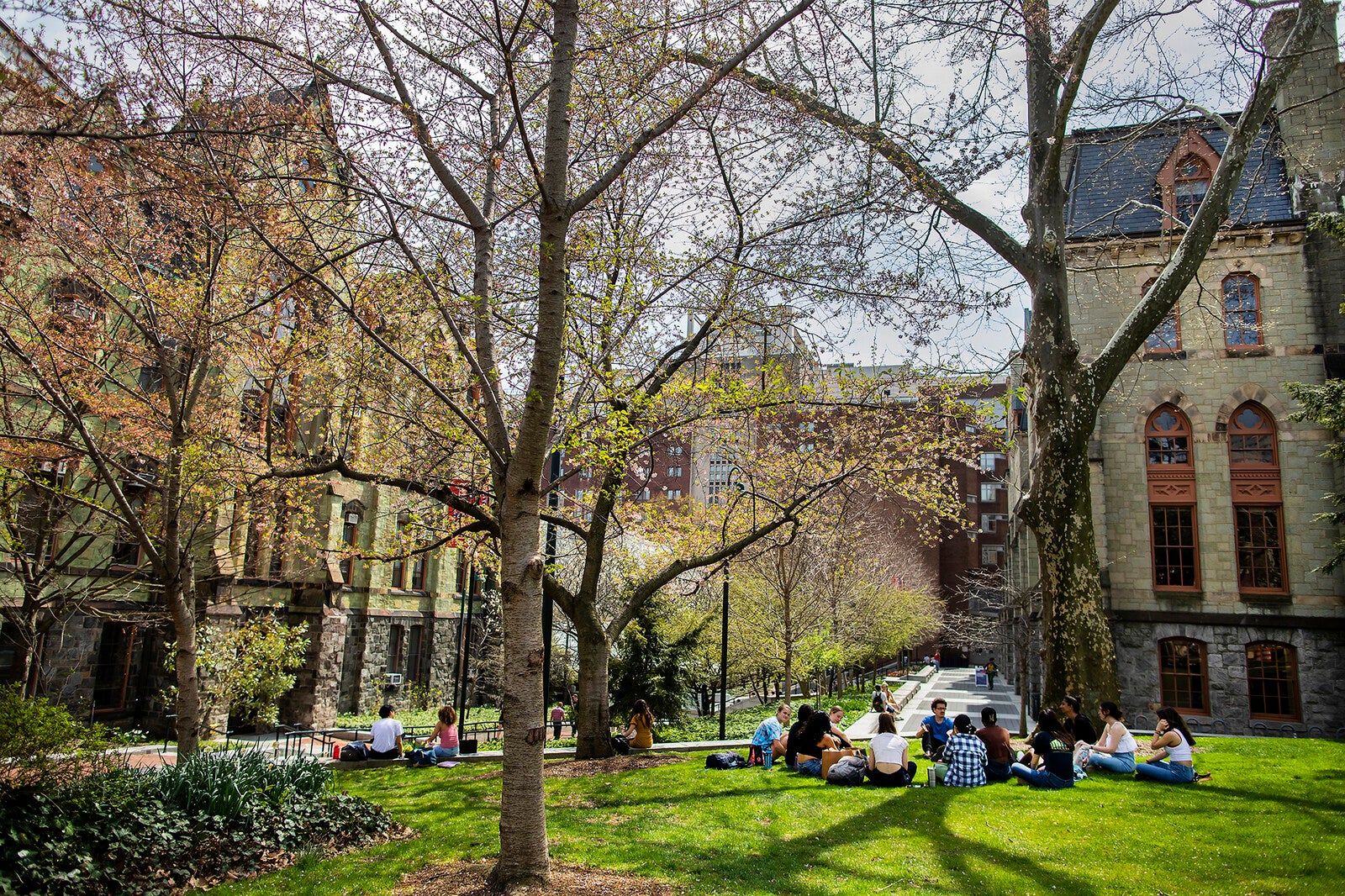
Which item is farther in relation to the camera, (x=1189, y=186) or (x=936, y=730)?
(x=1189, y=186)

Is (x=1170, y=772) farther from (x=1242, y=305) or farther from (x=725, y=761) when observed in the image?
(x=1242, y=305)

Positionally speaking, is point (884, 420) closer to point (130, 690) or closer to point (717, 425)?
point (717, 425)

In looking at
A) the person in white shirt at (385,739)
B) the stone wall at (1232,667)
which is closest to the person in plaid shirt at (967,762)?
the person in white shirt at (385,739)

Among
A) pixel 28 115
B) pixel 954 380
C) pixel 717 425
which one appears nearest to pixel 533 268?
pixel 717 425

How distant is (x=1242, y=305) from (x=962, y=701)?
2049cm

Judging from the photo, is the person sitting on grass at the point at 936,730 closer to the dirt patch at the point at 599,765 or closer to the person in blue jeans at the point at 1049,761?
the person in blue jeans at the point at 1049,761

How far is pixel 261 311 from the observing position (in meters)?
13.6

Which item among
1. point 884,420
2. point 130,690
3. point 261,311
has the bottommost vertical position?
point 130,690

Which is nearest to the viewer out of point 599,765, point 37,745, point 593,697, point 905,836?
point 37,745

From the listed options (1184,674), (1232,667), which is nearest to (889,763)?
(1184,674)

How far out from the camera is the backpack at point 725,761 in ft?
41.2

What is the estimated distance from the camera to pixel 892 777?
1074 centimetres

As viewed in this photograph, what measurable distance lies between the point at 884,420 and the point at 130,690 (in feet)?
67.0

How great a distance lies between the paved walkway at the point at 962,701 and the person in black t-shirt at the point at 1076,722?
160 inches
